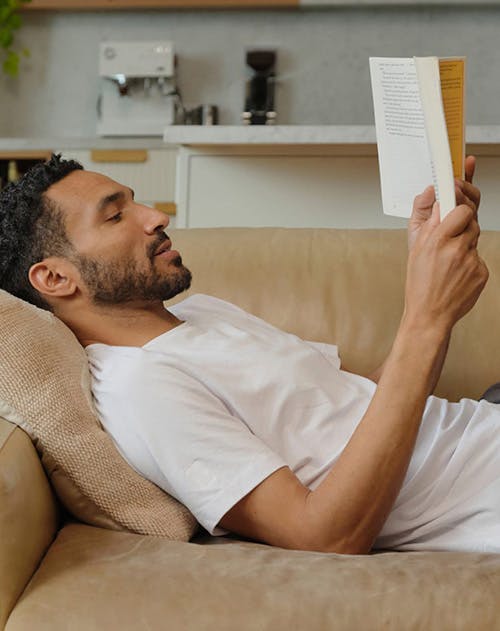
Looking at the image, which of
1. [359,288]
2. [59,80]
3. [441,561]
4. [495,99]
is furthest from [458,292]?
[59,80]

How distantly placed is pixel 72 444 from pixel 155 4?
4043mm

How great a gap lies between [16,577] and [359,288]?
100 cm

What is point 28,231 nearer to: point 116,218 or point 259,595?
point 116,218

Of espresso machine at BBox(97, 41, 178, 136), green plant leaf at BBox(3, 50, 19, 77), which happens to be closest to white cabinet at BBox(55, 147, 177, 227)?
espresso machine at BBox(97, 41, 178, 136)

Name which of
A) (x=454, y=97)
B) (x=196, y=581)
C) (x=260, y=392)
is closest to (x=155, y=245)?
(x=260, y=392)

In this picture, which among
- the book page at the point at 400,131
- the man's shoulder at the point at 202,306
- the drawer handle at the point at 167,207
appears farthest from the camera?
the drawer handle at the point at 167,207

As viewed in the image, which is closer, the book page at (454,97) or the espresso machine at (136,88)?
the book page at (454,97)

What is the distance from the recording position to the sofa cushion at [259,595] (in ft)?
3.29

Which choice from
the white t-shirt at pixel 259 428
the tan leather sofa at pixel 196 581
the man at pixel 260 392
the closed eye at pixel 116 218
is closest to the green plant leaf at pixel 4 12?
the man at pixel 260 392

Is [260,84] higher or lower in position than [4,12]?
lower

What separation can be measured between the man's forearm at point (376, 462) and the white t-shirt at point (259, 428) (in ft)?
0.28

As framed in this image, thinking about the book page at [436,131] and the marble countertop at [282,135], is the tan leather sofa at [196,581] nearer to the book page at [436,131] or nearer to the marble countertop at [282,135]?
the book page at [436,131]

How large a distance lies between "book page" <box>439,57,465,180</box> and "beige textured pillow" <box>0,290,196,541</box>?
579 mm

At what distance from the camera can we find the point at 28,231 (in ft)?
5.10
